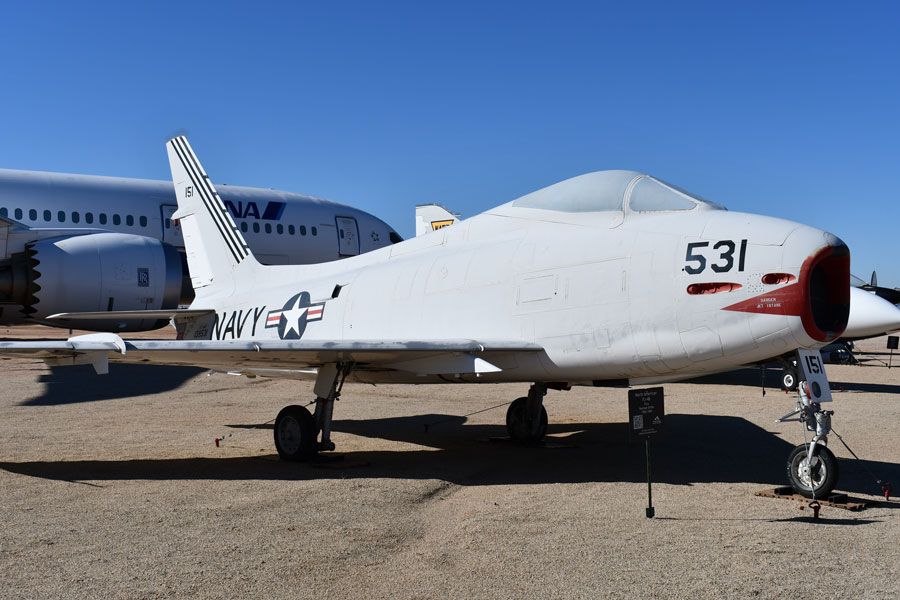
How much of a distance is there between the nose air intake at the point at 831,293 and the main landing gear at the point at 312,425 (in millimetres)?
4916

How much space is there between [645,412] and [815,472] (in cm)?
151

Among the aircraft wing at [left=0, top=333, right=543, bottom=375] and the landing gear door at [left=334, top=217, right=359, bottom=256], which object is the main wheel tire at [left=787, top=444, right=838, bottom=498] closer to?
the aircraft wing at [left=0, top=333, right=543, bottom=375]

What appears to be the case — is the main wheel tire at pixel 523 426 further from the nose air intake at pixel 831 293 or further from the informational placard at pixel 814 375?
the nose air intake at pixel 831 293

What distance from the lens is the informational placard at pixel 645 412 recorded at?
22.7 feet

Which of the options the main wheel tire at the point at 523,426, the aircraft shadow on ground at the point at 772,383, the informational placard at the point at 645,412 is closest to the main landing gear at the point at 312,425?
the main wheel tire at the point at 523,426

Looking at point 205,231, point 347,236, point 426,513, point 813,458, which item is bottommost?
point 426,513

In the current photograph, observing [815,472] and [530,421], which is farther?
[530,421]

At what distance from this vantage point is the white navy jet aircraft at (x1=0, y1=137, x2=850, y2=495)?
276 inches

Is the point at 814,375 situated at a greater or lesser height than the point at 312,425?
greater

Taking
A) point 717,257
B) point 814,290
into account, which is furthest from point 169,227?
point 814,290

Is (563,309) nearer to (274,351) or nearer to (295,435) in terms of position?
(274,351)

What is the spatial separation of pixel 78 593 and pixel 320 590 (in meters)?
1.37

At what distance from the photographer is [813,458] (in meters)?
6.93

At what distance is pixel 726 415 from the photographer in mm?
Answer: 13398
